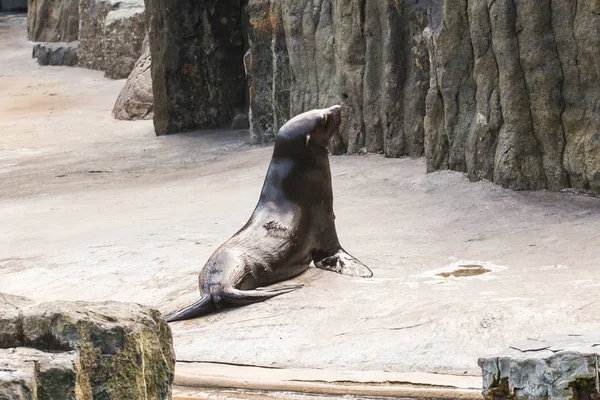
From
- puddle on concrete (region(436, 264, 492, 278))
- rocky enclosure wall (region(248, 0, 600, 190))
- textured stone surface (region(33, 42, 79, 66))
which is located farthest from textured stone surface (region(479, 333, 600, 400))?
textured stone surface (region(33, 42, 79, 66))

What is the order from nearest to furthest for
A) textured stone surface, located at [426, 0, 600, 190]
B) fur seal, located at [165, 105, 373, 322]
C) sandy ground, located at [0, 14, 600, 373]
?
1. sandy ground, located at [0, 14, 600, 373]
2. fur seal, located at [165, 105, 373, 322]
3. textured stone surface, located at [426, 0, 600, 190]

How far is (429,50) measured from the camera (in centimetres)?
827

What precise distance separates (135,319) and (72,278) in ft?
11.0

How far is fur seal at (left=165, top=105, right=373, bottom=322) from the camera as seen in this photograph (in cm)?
548

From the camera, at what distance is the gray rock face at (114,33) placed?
18.4m

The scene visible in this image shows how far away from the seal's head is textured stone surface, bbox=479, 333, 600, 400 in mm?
3146

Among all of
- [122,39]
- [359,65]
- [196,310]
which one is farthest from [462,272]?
[122,39]

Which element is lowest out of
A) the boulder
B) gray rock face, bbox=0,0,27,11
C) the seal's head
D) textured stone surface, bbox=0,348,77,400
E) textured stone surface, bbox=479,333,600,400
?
the boulder

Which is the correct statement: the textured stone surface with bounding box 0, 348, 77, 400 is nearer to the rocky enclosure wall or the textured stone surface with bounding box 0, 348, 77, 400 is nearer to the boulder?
the rocky enclosure wall

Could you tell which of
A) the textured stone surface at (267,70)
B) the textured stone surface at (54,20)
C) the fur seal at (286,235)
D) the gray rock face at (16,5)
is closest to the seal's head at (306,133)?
the fur seal at (286,235)

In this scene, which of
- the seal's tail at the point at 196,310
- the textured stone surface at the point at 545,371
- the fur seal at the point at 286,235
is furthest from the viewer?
the fur seal at the point at 286,235

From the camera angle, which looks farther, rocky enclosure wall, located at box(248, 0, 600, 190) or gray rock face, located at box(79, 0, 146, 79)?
gray rock face, located at box(79, 0, 146, 79)

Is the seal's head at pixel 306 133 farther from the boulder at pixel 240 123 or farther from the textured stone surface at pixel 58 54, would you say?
the textured stone surface at pixel 58 54

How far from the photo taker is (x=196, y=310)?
207 inches
